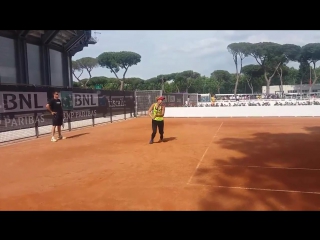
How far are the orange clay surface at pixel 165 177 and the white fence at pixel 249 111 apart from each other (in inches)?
502

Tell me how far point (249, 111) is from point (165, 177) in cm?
1842

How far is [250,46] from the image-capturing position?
56750 mm

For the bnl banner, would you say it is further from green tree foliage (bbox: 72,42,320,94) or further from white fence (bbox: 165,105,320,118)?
green tree foliage (bbox: 72,42,320,94)

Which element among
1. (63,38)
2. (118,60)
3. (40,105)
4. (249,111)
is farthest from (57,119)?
(118,60)

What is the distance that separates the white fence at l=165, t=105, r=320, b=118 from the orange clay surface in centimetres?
1275

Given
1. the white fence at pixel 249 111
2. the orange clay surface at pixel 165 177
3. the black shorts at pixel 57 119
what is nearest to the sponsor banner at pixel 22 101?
the black shorts at pixel 57 119

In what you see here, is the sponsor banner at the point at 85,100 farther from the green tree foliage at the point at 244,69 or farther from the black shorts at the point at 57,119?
the green tree foliage at the point at 244,69

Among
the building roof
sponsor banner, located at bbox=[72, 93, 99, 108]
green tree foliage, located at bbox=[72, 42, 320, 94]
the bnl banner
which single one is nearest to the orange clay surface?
the bnl banner

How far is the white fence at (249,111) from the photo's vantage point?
2061cm

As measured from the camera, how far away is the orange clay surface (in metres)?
4.05
